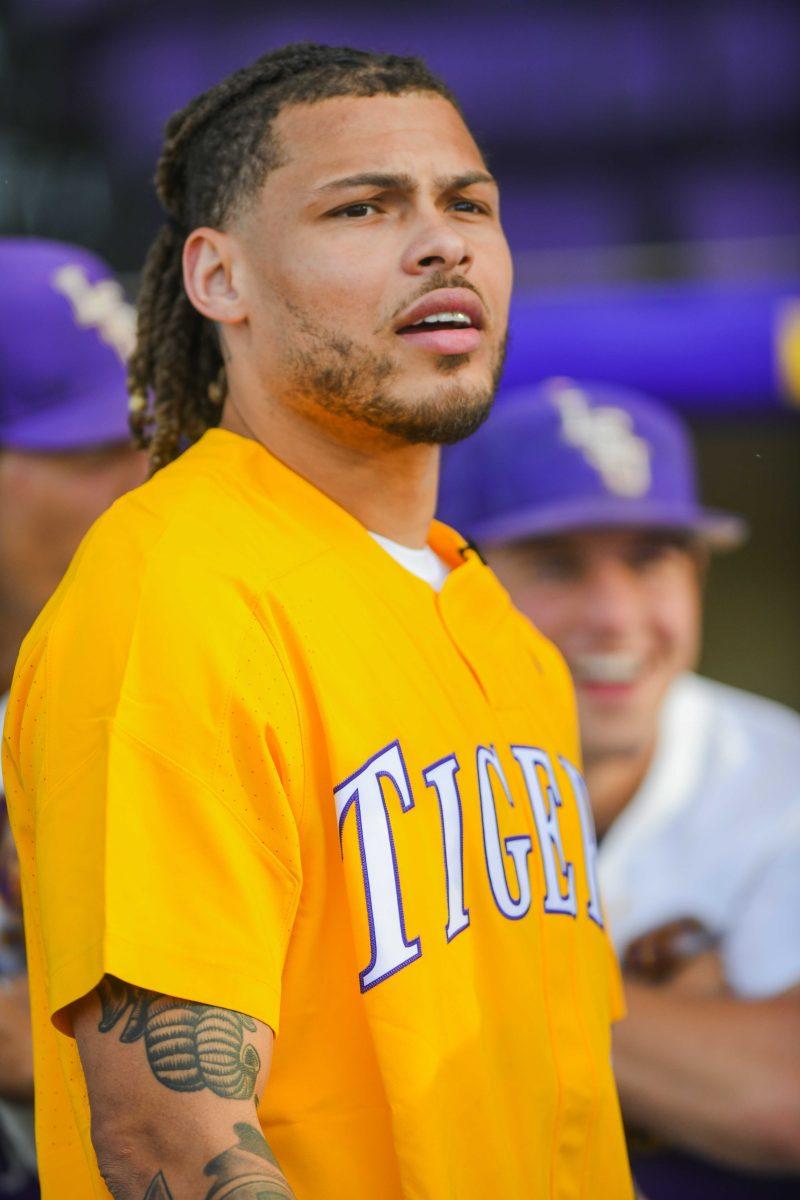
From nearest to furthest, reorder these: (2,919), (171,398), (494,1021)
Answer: (494,1021)
(171,398)
(2,919)

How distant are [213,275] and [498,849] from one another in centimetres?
62

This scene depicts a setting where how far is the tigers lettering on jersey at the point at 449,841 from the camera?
1.26 meters

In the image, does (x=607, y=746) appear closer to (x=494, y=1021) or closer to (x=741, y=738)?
(x=741, y=738)

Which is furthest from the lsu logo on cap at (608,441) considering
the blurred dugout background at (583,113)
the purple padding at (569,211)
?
the purple padding at (569,211)

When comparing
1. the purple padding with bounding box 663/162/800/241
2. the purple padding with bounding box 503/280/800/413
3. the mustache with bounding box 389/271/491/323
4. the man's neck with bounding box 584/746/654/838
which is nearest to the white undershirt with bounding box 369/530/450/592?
the mustache with bounding box 389/271/491/323

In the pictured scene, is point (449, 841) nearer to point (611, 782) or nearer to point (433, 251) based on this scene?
point (433, 251)

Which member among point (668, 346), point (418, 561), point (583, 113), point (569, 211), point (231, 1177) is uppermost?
point (583, 113)

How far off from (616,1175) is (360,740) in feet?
1.86

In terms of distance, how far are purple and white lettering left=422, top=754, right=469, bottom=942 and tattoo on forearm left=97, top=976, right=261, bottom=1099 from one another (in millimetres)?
235

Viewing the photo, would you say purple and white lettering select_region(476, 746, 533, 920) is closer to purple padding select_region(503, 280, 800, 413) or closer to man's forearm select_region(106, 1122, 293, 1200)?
man's forearm select_region(106, 1122, 293, 1200)

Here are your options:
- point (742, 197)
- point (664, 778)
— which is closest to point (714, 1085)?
point (664, 778)

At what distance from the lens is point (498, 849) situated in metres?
1.39

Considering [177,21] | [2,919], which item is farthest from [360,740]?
[177,21]

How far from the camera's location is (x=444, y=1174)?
49.6 inches
